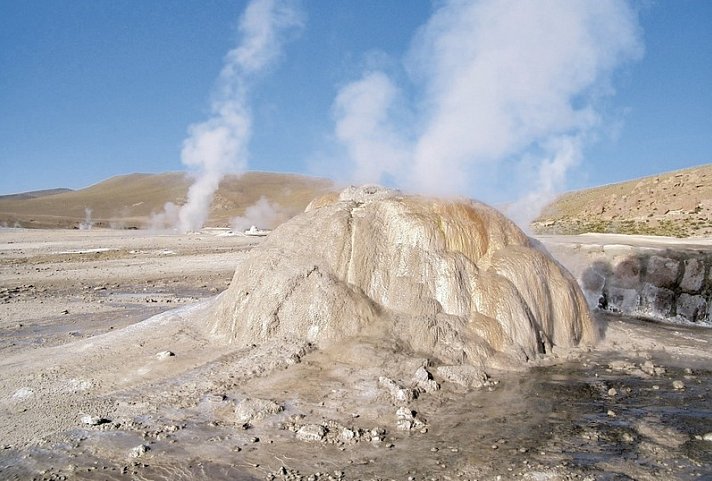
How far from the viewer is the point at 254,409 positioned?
6918mm

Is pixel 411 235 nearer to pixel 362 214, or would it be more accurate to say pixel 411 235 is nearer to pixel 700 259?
pixel 362 214

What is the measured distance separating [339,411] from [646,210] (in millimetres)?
35453

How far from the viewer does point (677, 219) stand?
31.0m

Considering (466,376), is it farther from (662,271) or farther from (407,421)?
(662,271)

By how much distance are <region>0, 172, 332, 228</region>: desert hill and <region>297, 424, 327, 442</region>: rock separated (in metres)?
82.9

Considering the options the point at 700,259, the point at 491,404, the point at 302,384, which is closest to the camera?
the point at 491,404

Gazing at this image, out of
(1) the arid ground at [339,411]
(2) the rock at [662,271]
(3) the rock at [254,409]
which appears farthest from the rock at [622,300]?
(3) the rock at [254,409]

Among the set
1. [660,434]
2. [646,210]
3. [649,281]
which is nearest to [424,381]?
[660,434]

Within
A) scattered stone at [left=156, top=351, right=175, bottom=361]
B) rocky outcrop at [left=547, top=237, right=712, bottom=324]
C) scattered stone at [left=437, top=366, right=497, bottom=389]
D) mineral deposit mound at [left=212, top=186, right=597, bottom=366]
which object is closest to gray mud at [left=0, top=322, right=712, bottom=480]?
scattered stone at [left=437, top=366, right=497, bottom=389]

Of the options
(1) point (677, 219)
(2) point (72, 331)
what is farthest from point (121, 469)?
(1) point (677, 219)

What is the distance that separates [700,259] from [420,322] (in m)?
9.29

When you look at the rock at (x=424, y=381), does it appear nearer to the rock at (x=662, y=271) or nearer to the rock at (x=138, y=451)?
the rock at (x=138, y=451)

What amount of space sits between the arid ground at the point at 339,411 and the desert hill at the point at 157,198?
264ft

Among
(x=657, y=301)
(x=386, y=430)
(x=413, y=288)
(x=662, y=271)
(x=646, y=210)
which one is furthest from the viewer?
(x=646, y=210)
